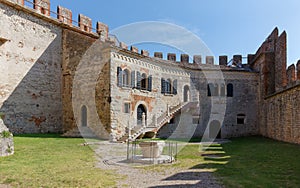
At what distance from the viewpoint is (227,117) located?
84.6 ft

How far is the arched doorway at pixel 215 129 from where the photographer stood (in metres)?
25.6

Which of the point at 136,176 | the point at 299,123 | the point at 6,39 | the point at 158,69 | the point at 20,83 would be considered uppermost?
the point at 6,39

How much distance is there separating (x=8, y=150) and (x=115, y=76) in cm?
937

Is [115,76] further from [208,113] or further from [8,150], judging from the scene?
[208,113]

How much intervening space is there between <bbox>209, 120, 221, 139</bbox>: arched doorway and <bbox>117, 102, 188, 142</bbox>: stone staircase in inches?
200

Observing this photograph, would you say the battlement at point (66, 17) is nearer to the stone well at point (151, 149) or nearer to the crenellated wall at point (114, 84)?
the crenellated wall at point (114, 84)

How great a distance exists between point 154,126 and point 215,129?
884cm

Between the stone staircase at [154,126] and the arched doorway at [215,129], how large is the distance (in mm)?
5087

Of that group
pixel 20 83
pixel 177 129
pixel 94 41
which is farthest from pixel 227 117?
pixel 20 83

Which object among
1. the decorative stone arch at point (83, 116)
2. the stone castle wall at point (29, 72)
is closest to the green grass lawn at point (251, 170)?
the decorative stone arch at point (83, 116)

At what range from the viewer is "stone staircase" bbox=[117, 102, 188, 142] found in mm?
17672

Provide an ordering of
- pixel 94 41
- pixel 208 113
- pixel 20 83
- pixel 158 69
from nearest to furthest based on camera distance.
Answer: pixel 20 83 → pixel 94 41 → pixel 158 69 → pixel 208 113

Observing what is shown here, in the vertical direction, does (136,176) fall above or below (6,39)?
below

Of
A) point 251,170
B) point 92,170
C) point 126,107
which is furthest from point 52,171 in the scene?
point 126,107
